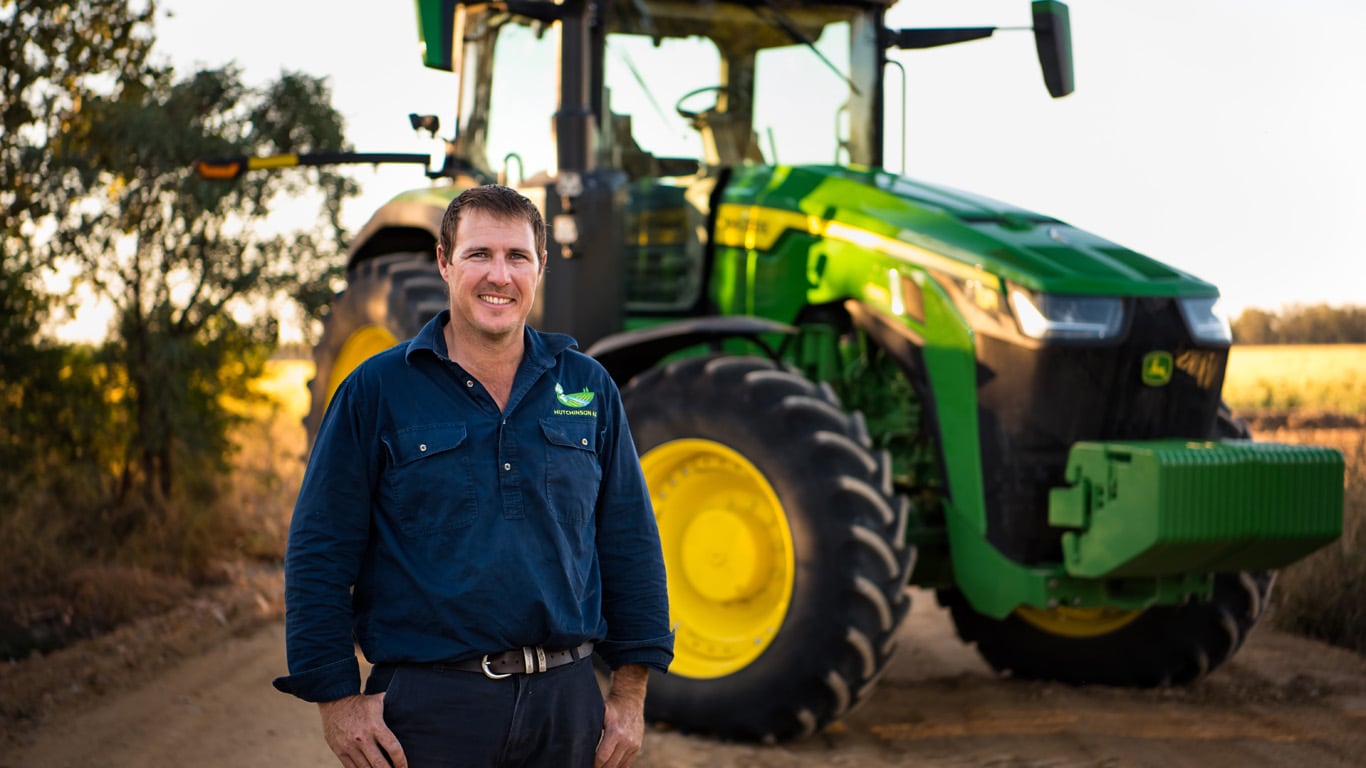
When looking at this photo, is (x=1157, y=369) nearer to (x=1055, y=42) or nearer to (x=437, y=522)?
(x=1055, y=42)

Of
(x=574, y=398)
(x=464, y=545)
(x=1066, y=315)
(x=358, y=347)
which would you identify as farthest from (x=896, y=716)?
(x=464, y=545)

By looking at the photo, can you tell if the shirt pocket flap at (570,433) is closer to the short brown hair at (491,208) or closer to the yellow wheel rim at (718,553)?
the short brown hair at (491,208)

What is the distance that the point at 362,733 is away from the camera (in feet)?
7.66

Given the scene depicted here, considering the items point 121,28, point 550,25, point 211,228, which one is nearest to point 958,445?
point 550,25

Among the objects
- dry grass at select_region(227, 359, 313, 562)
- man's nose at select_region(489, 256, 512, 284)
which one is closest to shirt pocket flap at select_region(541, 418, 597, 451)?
man's nose at select_region(489, 256, 512, 284)

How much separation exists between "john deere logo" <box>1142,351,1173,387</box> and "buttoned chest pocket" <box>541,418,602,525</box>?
2859mm

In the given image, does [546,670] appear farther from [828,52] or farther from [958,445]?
[828,52]

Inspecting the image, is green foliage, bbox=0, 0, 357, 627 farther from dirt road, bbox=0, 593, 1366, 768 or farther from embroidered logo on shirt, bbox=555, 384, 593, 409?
embroidered logo on shirt, bbox=555, 384, 593, 409

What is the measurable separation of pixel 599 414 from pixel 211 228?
6.94 m

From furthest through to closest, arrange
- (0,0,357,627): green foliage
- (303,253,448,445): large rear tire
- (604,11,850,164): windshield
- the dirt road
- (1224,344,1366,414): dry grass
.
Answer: (1224,344,1366,414): dry grass, (0,0,357,627): green foliage, (303,253,448,445): large rear tire, (604,11,850,164): windshield, the dirt road

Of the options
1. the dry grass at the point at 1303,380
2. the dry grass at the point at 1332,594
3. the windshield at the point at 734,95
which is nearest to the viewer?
the windshield at the point at 734,95

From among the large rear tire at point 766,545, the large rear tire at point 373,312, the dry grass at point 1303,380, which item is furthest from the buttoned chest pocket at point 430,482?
the dry grass at point 1303,380

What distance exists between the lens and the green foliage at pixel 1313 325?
22.8 m

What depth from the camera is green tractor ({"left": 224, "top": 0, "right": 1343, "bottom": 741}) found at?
15.0 feet
